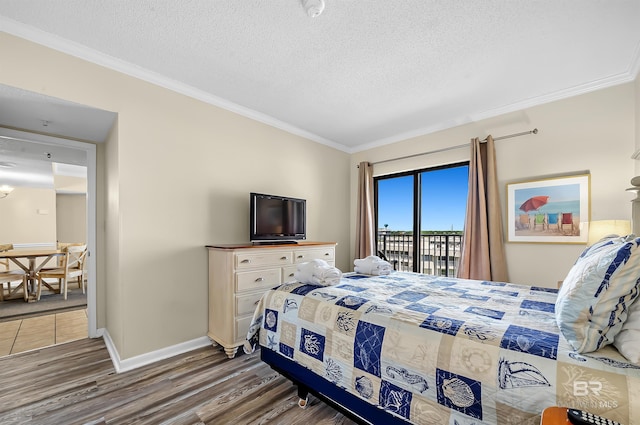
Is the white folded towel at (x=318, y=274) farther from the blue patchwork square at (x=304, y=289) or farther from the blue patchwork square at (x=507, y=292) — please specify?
the blue patchwork square at (x=507, y=292)

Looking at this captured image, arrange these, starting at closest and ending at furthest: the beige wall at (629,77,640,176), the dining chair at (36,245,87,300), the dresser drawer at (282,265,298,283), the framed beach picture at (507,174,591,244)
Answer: the beige wall at (629,77,640,176) → the framed beach picture at (507,174,591,244) → the dresser drawer at (282,265,298,283) → the dining chair at (36,245,87,300)

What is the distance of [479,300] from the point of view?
180 centimetres

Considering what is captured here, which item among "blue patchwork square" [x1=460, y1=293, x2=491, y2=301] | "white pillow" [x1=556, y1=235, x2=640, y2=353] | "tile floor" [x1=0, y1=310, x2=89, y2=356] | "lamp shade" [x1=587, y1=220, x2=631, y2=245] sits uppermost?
"lamp shade" [x1=587, y1=220, x2=631, y2=245]

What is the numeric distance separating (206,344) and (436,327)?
2.51 m

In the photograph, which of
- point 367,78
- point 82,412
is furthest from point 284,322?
point 367,78

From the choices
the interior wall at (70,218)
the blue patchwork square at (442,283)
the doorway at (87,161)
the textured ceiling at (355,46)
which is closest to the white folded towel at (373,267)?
the blue patchwork square at (442,283)

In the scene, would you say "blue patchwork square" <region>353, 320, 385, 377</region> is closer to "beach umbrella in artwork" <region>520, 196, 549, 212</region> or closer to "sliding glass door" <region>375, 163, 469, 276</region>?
"beach umbrella in artwork" <region>520, 196, 549, 212</region>

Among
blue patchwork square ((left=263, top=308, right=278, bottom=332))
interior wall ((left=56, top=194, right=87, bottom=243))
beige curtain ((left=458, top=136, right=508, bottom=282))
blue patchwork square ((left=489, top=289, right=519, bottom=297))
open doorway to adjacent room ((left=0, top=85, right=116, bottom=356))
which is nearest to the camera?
blue patchwork square ((left=489, top=289, right=519, bottom=297))

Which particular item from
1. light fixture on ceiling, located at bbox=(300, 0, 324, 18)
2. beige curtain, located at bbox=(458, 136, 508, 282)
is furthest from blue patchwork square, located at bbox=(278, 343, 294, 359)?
beige curtain, located at bbox=(458, 136, 508, 282)

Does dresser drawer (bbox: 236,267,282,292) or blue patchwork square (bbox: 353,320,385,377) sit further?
dresser drawer (bbox: 236,267,282,292)

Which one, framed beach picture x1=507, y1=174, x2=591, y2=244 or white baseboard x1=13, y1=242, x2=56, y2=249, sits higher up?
framed beach picture x1=507, y1=174, x2=591, y2=244

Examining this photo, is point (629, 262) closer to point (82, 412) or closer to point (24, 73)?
point (82, 412)

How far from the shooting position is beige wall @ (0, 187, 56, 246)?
651cm

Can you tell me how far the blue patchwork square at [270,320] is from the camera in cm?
204
